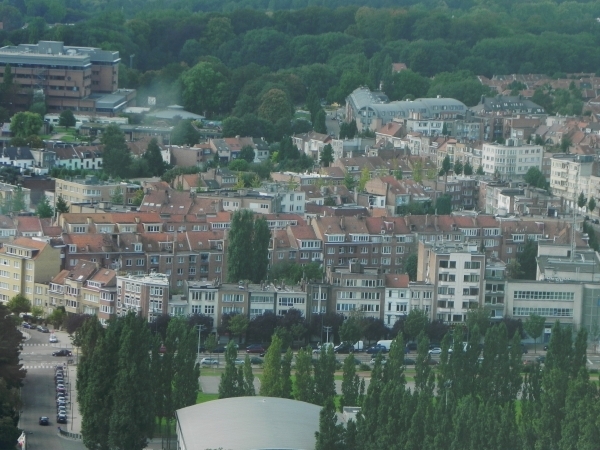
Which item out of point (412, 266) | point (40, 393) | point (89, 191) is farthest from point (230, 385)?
point (89, 191)

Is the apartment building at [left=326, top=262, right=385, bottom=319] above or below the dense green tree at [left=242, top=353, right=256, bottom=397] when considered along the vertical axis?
above

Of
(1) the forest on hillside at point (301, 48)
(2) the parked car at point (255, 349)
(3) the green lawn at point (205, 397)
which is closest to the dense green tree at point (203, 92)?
(1) the forest on hillside at point (301, 48)

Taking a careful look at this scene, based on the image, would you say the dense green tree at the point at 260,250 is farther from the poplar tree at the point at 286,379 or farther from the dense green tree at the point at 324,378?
the dense green tree at the point at 324,378

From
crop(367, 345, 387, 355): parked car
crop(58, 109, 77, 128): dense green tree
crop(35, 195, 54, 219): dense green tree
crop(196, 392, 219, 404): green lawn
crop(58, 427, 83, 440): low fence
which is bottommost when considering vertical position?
crop(58, 427, 83, 440): low fence

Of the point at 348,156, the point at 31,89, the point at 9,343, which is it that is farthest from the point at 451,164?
the point at 9,343

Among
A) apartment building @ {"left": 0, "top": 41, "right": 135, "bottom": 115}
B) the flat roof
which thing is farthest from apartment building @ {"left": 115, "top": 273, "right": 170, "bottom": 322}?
apartment building @ {"left": 0, "top": 41, "right": 135, "bottom": 115}

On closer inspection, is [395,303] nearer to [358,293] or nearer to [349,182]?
[358,293]

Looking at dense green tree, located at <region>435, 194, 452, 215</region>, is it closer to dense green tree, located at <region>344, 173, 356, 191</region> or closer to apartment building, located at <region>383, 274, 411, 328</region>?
dense green tree, located at <region>344, 173, 356, 191</region>
